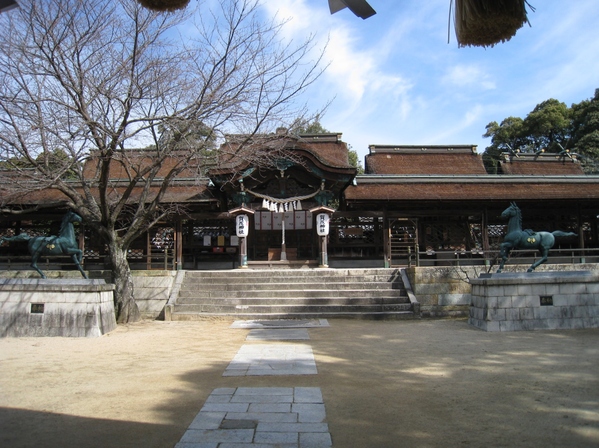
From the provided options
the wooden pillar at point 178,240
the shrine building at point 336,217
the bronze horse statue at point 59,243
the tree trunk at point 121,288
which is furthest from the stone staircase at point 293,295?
the bronze horse statue at point 59,243

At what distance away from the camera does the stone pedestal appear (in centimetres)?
873

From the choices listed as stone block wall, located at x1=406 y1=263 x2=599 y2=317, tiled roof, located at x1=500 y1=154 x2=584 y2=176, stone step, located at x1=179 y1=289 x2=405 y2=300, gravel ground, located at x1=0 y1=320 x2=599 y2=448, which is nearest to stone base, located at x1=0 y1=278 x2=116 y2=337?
gravel ground, located at x1=0 y1=320 x2=599 y2=448

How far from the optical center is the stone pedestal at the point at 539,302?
344 inches

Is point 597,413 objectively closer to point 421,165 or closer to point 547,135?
point 421,165

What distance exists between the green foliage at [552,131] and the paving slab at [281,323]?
77.6ft

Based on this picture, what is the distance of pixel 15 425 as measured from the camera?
12.5ft

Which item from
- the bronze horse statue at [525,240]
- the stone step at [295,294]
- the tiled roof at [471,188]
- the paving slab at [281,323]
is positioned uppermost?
the tiled roof at [471,188]

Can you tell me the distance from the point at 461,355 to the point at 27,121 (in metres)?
9.60

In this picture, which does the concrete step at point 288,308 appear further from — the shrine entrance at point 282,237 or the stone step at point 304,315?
the shrine entrance at point 282,237

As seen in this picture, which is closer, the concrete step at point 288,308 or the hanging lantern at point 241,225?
the concrete step at point 288,308

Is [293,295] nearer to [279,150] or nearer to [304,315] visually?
[304,315]

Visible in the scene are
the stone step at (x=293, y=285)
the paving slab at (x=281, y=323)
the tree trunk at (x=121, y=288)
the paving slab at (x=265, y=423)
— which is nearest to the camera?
the paving slab at (x=265, y=423)

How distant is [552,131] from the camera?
3584cm

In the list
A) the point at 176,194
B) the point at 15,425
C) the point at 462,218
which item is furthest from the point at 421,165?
the point at 15,425
